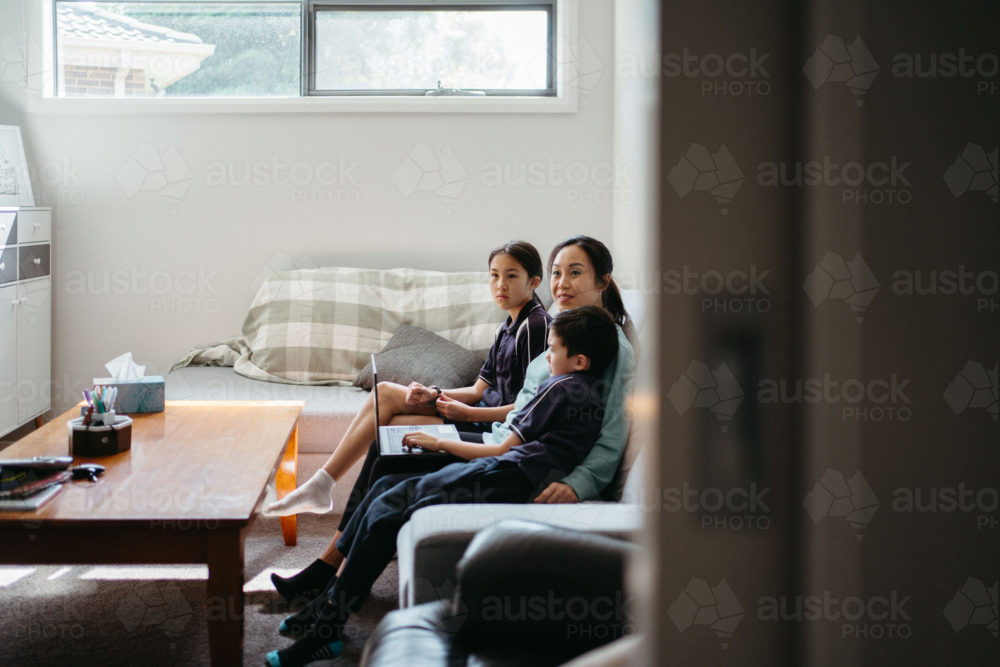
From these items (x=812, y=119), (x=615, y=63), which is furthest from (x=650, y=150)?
(x=615, y=63)

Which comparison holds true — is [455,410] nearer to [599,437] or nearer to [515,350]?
[515,350]

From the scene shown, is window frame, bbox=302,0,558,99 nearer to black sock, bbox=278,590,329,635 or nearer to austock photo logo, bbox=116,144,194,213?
austock photo logo, bbox=116,144,194,213

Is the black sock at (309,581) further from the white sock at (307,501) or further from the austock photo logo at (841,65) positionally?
the austock photo logo at (841,65)

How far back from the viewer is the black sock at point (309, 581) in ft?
6.54

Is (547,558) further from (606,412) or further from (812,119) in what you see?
(812,119)

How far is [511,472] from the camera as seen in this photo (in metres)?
1.75

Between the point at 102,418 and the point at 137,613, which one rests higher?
the point at 102,418

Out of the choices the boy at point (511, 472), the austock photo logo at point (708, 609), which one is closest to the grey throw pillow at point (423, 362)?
the boy at point (511, 472)

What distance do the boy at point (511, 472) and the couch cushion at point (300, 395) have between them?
0.90m

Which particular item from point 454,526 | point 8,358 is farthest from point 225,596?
point 8,358

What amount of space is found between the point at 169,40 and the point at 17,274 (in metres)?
1.28

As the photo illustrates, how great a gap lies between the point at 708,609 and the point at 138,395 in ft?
8.04

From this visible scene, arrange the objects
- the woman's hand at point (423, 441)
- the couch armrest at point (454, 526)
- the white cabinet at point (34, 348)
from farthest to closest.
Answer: the white cabinet at point (34, 348), the woman's hand at point (423, 441), the couch armrest at point (454, 526)

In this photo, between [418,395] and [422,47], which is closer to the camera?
[418,395]
